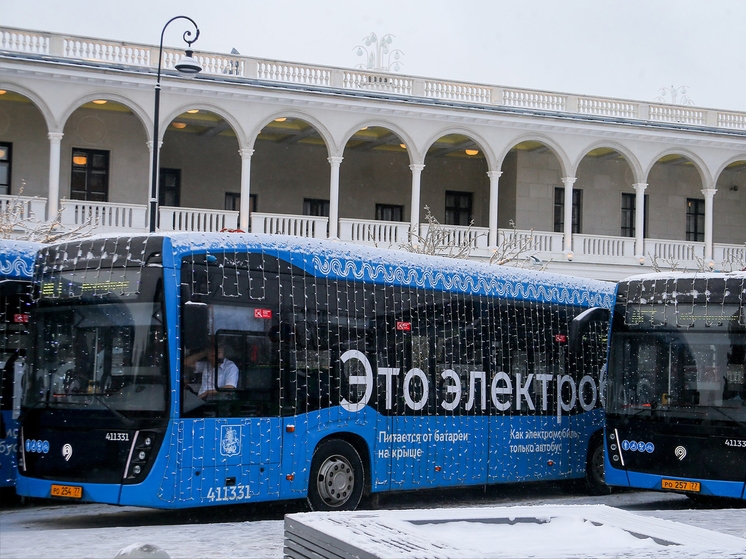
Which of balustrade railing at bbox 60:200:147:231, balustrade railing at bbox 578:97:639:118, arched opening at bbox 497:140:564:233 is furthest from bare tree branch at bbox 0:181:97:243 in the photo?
balustrade railing at bbox 578:97:639:118

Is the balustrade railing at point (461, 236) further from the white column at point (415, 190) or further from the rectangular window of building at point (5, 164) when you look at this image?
the rectangular window of building at point (5, 164)

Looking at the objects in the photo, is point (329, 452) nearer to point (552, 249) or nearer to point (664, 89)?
point (552, 249)

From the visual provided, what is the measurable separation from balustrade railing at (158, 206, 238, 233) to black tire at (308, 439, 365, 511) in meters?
16.8

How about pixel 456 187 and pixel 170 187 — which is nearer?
pixel 170 187

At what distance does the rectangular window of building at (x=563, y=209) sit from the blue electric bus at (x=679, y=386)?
2147 cm

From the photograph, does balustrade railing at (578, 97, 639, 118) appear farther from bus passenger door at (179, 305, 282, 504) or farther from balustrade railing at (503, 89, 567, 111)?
bus passenger door at (179, 305, 282, 504)

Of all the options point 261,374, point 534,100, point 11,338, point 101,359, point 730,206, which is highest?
point 534,100

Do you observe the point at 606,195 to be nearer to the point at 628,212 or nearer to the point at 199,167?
the point at 628,212

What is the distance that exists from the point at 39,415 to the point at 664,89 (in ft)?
117

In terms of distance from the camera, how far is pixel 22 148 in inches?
1121

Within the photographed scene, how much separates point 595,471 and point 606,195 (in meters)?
22.2

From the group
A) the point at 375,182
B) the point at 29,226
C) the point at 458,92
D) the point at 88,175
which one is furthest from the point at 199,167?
the point at 458,92

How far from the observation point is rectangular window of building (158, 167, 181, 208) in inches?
1219

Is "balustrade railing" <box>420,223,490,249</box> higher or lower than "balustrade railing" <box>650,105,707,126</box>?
lower
